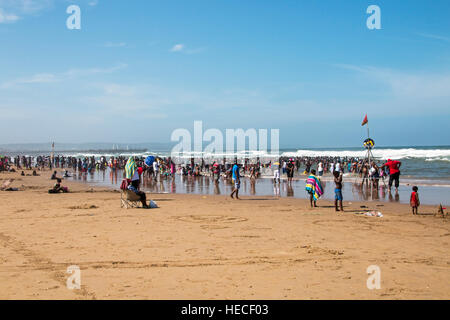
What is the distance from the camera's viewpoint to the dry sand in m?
5.59

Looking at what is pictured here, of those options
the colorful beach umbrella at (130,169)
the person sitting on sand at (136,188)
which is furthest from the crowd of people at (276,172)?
the colorful beach umbrella at (130,169)

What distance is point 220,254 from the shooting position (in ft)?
25.1

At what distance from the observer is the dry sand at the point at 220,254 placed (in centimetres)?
559

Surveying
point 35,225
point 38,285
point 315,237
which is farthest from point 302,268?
point 35,225

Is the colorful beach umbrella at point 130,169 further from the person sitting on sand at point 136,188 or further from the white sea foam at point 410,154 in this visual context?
the white sea foam at point 410,154

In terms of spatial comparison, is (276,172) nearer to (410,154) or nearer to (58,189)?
(58,189)

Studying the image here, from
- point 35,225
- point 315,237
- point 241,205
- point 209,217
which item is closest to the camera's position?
point 315,237

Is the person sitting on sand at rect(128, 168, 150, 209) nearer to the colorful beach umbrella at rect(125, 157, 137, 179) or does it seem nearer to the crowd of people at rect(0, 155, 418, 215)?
the colorful beach umbrella at rect(125, 157, 137, 179)

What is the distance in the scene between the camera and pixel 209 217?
40.4ft

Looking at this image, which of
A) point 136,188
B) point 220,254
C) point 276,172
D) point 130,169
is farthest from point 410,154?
point 220,254

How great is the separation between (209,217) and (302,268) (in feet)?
19.5

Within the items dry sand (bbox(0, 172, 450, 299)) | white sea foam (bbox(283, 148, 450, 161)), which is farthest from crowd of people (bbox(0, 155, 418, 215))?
white sea foam (bbox(283, 148, 450, 161))
